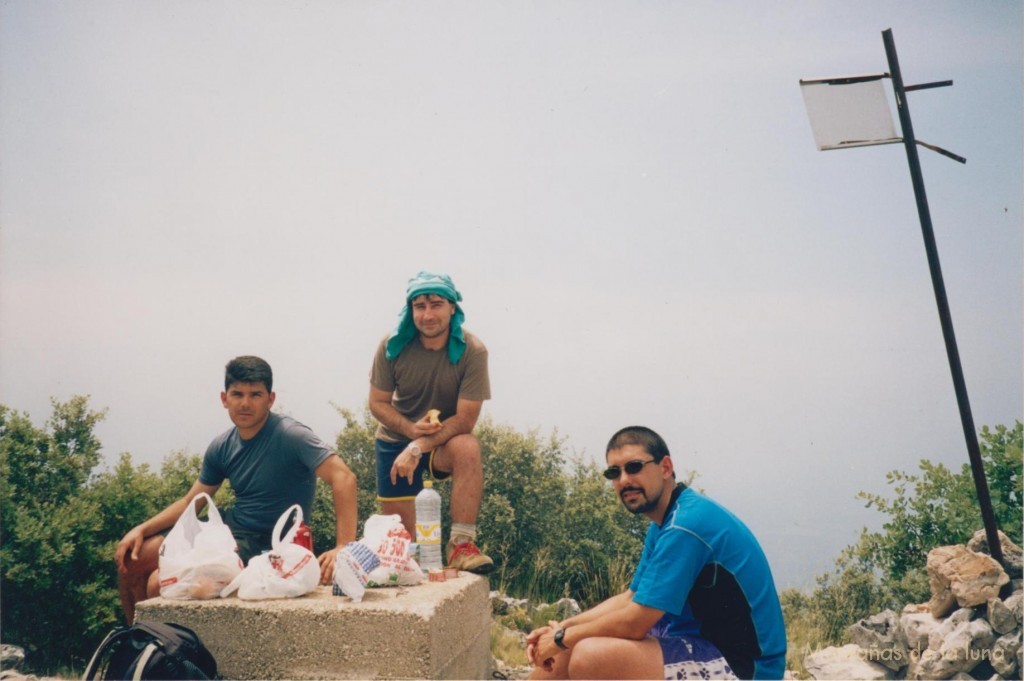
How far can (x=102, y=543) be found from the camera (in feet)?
24.8

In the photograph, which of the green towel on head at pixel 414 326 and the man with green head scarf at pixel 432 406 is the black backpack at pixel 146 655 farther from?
the green towel on head at pixel 414 326

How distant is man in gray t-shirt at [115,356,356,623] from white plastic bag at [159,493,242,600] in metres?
0.32

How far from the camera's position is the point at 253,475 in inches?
184

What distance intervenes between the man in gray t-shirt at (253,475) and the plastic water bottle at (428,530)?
0.51m

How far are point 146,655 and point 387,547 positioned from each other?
1269 mm

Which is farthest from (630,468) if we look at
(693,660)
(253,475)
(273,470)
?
(253,475)

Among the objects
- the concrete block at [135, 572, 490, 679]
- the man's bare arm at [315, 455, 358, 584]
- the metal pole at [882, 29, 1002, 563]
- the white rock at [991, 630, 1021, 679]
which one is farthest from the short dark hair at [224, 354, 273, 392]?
the white rock at [991, 630, 1021, 679]

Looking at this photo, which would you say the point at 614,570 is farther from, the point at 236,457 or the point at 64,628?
the point at 64,628

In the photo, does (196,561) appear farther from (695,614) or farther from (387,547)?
(695,614)

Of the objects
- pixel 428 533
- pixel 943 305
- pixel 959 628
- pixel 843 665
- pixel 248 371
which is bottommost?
pixel 843 665

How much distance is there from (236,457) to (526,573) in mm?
3988

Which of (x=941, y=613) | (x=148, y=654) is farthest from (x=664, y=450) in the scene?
(x=941, y=613)

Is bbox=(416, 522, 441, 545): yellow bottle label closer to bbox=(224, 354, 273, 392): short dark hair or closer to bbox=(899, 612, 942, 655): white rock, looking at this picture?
bbox=(224, 354, 273, 392): short dark hair

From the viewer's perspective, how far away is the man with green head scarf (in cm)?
491
